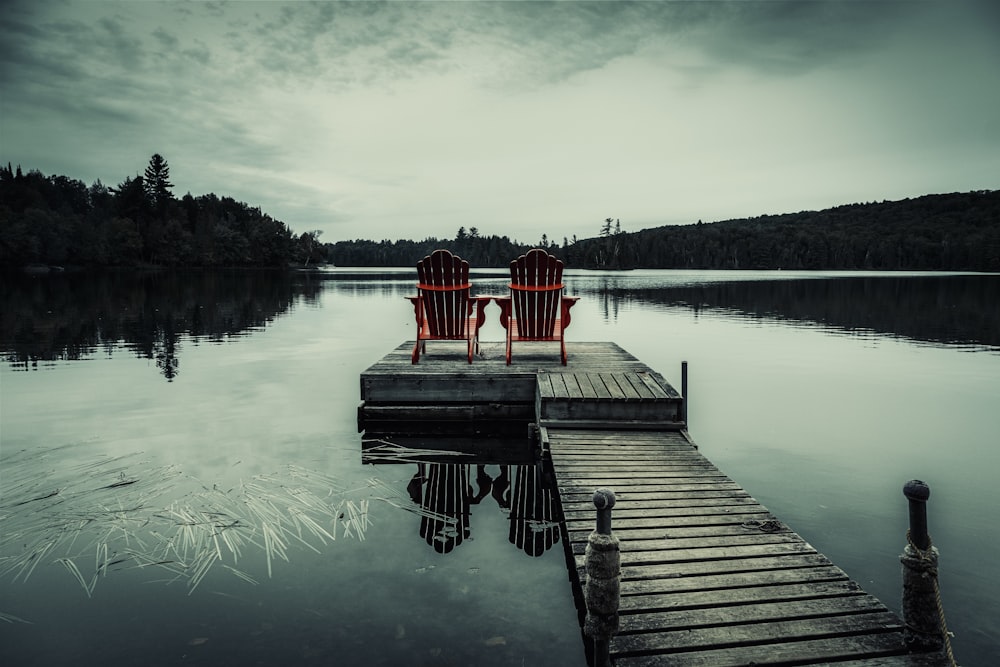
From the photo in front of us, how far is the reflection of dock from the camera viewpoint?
7.58ft

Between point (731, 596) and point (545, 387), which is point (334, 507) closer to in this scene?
point (545, 387)

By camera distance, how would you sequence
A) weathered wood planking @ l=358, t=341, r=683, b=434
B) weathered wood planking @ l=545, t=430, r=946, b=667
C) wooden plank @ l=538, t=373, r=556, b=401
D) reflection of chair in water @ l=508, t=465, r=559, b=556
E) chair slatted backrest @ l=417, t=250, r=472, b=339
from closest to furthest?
weathered wood planking @ l=545, t=430, r=946, b=667
reflection of chair in water @ l=508, t=465, r=559, b=556
wooden plank @ l=538, t=373, r=556, b=401
weathered wood planking @ l=358, t=341, r=683, b=434
chair slatted backrest @ l=417, t=250, r=472, b=339

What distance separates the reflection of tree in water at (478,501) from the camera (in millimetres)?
4160

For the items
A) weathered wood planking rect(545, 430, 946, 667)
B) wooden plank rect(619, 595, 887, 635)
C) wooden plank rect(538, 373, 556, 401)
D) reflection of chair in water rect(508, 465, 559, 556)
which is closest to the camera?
weathered wood planking rect(545, 430, 946, 667)

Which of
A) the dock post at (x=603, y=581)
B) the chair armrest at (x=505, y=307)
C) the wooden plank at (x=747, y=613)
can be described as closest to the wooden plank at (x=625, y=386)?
the chair armrest at (x=505, y=307)

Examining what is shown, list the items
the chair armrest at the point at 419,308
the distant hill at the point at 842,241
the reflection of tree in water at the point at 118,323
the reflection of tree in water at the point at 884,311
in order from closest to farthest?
the chair armrest at the point at 419,308 → the reflection of tree in water at the point at 118,323 → the reflection of tree in water at the point at 884,311 → the distant hill at the point at 842,241

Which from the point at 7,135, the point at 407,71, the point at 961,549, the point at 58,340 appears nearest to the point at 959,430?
the point at 961,549

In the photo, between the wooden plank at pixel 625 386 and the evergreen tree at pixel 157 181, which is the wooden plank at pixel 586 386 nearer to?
the wooden plank at pixel 625 386

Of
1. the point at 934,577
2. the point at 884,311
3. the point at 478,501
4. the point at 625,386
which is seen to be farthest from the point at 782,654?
the point at 884,311

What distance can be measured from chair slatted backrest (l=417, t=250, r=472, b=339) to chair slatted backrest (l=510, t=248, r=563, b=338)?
69 cm

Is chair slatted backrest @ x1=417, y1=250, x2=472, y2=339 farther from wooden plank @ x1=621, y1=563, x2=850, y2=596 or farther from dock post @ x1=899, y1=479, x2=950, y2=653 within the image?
dock post @ x1=899, y1=479, x2=950, y2=653

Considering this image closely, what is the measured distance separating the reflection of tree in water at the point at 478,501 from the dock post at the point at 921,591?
2.23 m

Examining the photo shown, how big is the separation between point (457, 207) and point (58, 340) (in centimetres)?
6640

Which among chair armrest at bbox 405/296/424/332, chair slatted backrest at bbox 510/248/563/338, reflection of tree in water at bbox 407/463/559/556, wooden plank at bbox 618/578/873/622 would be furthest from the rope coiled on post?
chair armrest at bbox 405/296/424/332
